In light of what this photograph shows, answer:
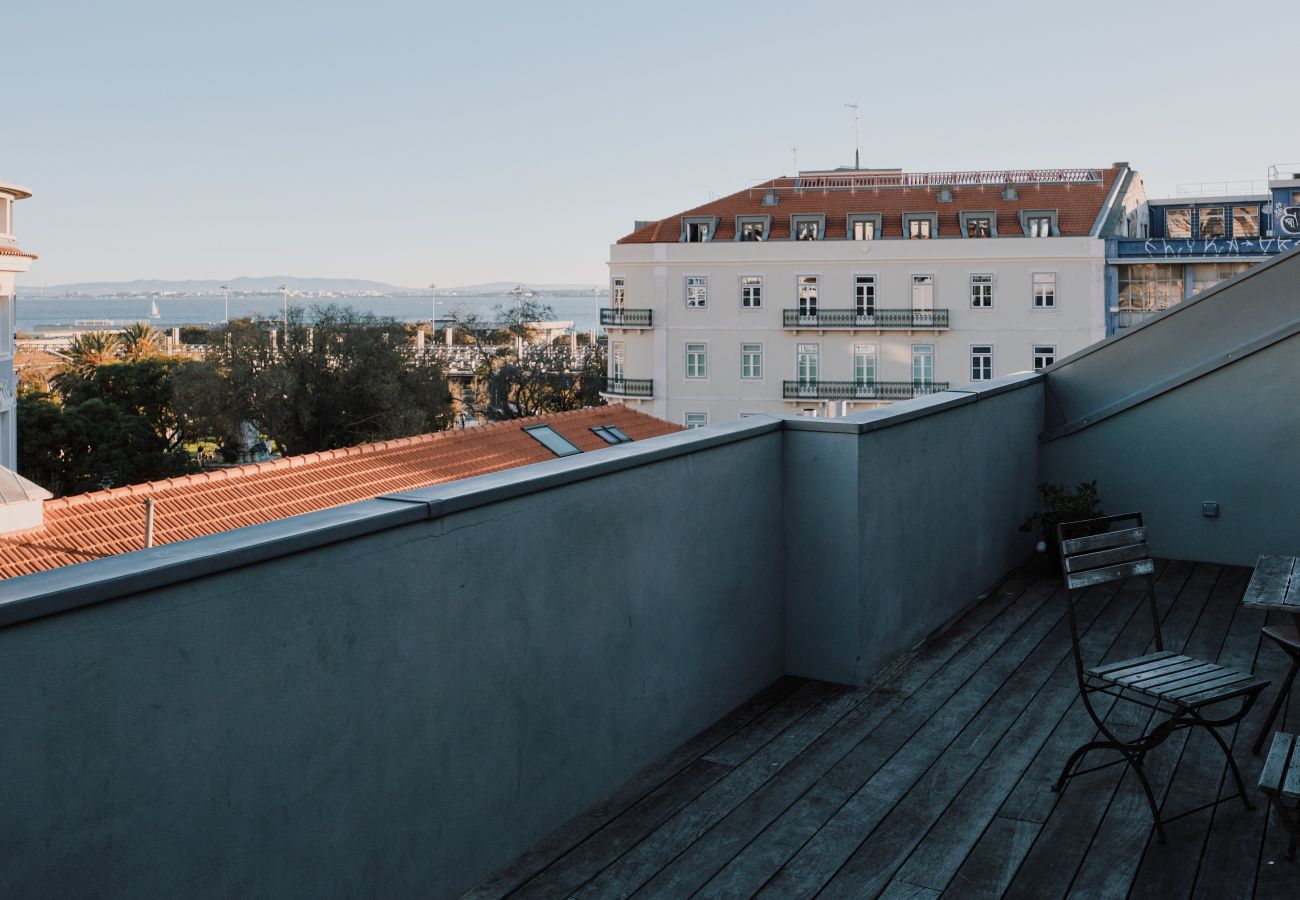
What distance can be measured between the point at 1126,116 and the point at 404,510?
61.0 metres

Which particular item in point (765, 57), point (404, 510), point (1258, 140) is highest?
point (765, 57)

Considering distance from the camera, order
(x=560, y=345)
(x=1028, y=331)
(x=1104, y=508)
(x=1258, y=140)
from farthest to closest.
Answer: (x=1258, y=140), (x=560, y=345), (x=1028, y=331), (x=1104, y=508)

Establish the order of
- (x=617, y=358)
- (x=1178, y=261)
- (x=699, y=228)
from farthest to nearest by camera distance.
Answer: (x=617, y=358) → (x=699, y=228) → (x=1178, y=261)

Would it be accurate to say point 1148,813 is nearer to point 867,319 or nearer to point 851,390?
point 851,390

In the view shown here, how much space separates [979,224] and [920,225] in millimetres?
1926

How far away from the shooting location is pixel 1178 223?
4681 cm

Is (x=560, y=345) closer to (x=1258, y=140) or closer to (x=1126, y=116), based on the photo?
(x=1126, y=116)

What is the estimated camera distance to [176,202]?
118 m

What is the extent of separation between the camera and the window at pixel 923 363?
1540 inches

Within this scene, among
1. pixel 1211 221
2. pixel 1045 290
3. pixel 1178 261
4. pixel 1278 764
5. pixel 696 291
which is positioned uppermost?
pixel 1211 221

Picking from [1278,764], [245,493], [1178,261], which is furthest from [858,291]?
[1278,764]

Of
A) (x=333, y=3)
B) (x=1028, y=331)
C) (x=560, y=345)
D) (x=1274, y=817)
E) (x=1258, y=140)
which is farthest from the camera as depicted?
(x=333, y=3)

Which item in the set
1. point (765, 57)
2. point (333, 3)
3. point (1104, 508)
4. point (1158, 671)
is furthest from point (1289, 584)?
point (333, 3)

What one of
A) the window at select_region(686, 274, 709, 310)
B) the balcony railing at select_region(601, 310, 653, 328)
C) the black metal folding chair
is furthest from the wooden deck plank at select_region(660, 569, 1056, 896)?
the balcony railing at select_region(601, 310, 653, 328)
